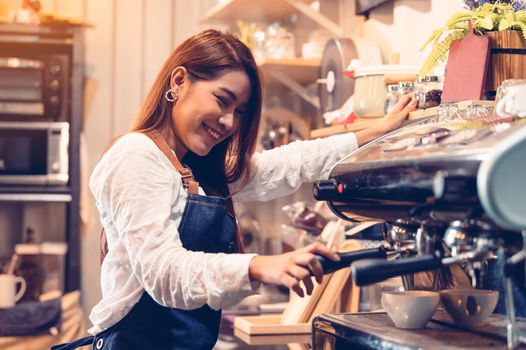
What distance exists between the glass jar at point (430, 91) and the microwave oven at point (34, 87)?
2.31 meters

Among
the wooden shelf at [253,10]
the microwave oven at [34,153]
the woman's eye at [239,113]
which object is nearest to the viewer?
the woman's eye at [239,113]

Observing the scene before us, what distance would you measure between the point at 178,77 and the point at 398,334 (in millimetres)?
731

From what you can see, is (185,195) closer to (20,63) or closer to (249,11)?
(249,11)

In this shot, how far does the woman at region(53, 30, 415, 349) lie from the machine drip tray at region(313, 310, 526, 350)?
166 mm

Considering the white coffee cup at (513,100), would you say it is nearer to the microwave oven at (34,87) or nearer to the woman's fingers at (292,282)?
the woman's fingers at (292,282)

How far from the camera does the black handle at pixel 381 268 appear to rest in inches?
40.5

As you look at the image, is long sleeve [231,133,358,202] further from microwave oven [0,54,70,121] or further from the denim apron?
microwave oven [0,54,70,121]

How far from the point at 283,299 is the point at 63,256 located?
124 centimetres

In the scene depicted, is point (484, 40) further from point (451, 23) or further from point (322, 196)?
point (322, 196)

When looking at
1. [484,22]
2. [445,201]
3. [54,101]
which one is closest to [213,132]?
[484,22]

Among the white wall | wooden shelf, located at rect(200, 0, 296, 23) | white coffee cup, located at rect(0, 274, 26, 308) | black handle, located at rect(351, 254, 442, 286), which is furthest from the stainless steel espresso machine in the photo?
the white wall

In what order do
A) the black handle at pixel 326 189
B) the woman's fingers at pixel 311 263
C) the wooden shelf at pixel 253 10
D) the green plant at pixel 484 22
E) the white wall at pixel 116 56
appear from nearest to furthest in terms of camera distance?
the woman's fingers at pixel 311 263 < the black handle at pixel 326 189 < the green plant at pixel 484 22 < the wooden shelf at pixel 253 10 < the white wall at pixel 116 56

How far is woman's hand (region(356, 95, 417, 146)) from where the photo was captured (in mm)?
1812

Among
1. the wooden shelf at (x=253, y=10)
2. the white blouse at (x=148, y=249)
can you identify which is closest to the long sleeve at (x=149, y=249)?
the white blouse at (x=148, y=249)
